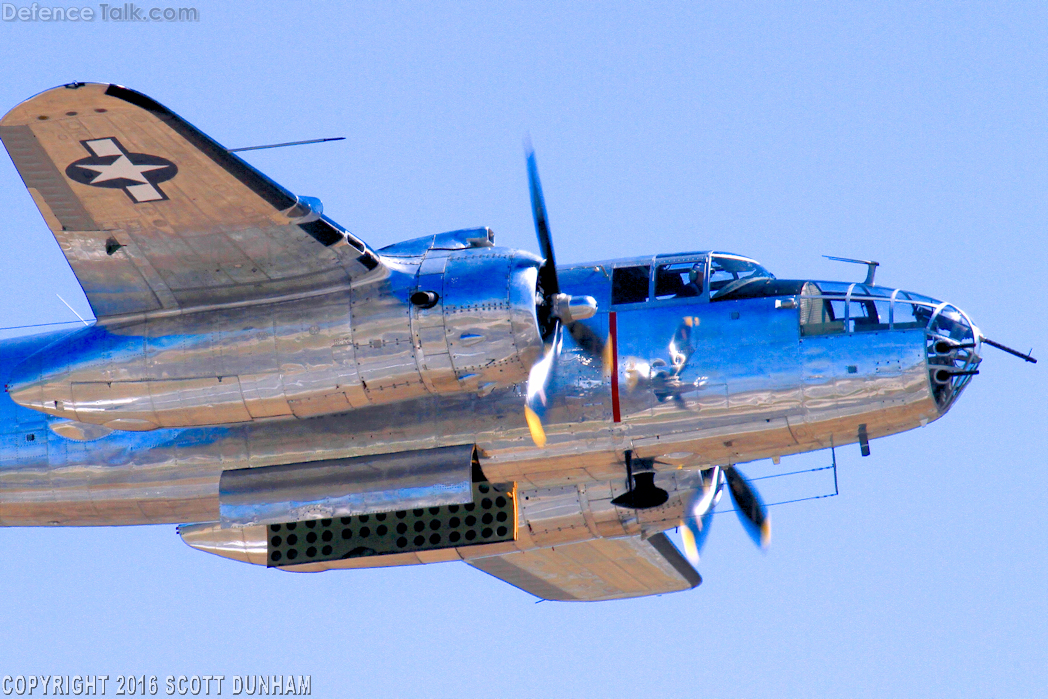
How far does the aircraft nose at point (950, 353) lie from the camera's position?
48.8 feet

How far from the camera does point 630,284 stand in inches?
622

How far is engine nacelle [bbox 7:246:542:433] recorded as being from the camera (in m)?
14.5

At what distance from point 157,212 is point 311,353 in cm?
210

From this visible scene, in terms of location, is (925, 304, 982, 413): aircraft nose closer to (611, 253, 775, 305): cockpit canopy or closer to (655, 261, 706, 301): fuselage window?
(611, 253, 775, 305): cockpit canopy

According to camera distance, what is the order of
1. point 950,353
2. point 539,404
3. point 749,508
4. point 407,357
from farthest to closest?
1. point 749,508
2. point 539,404
3. point 950,353
4. point 407,357

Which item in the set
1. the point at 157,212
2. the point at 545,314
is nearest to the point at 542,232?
the point at 545,314

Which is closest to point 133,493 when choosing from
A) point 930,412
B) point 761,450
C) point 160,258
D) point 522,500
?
point 160,258

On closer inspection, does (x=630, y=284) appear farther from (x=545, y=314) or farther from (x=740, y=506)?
(x=740, y=506)

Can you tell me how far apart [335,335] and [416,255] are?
1246 millimetres

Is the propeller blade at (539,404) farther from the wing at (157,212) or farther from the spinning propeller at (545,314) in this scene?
the wing at (157,212)

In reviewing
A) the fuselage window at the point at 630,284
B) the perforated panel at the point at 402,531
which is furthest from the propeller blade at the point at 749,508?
the perforated panel at the point at 402,531

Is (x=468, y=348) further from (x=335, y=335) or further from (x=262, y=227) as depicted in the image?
(x=262, y=227)

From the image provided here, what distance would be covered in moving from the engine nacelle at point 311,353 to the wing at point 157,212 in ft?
0.97

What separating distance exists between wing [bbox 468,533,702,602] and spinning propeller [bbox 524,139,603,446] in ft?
14.2
